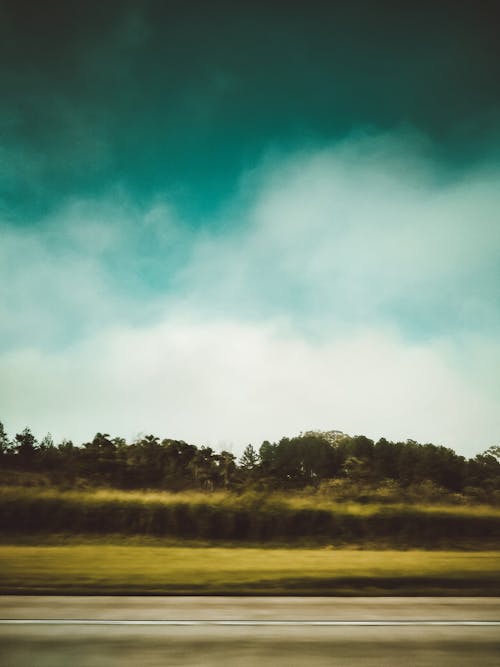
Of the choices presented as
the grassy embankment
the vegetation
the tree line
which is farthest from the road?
the tree line

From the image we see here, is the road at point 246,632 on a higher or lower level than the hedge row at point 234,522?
higher

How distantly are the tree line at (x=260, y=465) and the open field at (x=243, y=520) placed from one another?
26.2 m

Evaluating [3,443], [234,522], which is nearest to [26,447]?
[3,443]

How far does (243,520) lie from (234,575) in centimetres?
1416

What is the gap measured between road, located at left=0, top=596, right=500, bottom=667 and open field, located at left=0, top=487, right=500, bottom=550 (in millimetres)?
17974

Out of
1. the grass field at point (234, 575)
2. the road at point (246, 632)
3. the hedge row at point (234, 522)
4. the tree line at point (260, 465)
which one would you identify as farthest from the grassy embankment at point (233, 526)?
the tree line at point (260, 465)

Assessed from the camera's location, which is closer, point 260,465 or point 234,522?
point 234,522

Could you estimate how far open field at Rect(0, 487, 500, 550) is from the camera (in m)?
25.7

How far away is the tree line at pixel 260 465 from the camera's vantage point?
214 feet

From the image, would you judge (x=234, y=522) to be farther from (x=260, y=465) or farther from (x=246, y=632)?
(x=260, y=465)

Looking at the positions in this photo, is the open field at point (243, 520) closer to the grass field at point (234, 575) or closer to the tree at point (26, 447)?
the grass field at point (234, 575)

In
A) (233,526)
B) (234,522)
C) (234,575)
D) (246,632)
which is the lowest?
(233,526)

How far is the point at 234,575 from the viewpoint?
1272 centimetres

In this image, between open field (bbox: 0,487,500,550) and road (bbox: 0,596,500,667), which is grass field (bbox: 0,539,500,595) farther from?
open field (bbox: 0,487,500,550)
